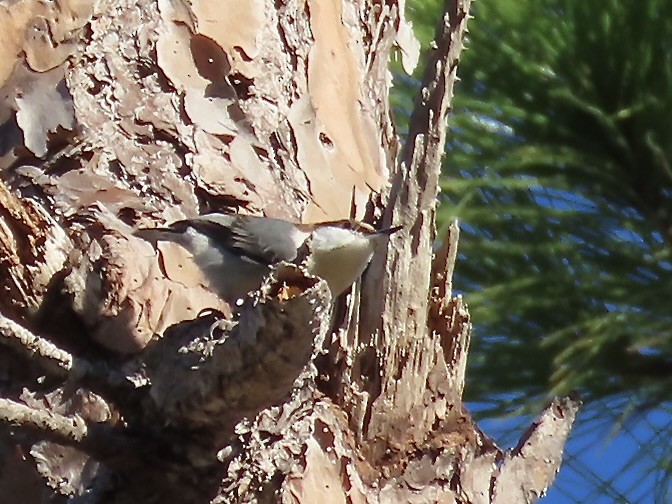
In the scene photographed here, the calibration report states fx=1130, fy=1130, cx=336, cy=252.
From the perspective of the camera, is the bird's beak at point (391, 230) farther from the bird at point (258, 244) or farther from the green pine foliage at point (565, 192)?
the green pine foliage at point (565, 192)

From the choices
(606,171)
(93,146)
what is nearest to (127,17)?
(93,146)

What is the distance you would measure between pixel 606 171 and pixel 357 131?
1.20 feet

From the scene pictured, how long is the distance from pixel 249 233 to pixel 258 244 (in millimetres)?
15

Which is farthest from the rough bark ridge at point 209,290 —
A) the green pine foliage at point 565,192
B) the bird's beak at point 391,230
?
the green pine foliage at point 565,192

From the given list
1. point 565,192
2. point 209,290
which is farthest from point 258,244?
point 565,192

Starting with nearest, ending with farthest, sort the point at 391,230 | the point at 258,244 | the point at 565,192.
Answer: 1. the point at 391,230
2. the point at 258,244
3. the point at 565,192

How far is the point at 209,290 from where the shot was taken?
0.95m

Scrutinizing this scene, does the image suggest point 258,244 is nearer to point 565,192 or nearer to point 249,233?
point 249,233

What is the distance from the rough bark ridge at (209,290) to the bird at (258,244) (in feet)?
0.05

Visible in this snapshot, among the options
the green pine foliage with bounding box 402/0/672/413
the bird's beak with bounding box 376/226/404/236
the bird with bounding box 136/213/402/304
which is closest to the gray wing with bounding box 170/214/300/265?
the bird with bounding box 136/213/402/304

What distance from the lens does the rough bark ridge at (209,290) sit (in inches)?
26.2

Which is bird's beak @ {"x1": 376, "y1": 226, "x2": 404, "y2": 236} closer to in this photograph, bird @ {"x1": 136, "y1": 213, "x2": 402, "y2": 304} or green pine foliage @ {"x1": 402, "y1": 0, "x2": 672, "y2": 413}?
bird @ {"x1": 136, "y1": 213, "x2": 402, "y2": 304}

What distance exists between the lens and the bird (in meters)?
0.95

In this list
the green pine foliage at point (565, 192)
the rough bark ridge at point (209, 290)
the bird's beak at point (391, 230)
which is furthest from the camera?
the green pine foliage at point (565, 192)
